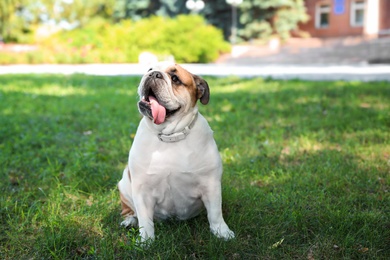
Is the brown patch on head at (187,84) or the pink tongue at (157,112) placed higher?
the brown patch on head at (187,84)

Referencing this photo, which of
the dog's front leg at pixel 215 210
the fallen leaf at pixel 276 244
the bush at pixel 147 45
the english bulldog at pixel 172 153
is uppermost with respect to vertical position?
the english bulldog at pixel 172 153

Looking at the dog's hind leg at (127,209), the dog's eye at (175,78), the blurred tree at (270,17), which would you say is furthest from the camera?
the blurred tree at (270,17)

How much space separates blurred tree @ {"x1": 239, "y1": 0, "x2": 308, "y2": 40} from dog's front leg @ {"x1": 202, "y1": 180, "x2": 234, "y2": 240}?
24676 mm

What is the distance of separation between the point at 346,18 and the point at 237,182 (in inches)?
1039

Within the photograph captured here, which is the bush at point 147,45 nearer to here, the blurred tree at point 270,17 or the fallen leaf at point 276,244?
the blurred tree at point 270,17

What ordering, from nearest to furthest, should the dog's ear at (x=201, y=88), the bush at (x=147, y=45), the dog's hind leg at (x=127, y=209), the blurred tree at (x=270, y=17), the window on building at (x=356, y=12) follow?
1. the dog's ear at (x=201, y=88)
2. the dog's hind leg at (x=127, y=209)
3. the bush at (x=147, y=45)
4. the blurred tree at (x=270, y=17)
5. the window on building at (x=356, y=12)

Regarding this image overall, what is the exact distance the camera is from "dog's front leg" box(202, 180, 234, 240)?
261 centimetres

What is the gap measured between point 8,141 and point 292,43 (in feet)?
74.1

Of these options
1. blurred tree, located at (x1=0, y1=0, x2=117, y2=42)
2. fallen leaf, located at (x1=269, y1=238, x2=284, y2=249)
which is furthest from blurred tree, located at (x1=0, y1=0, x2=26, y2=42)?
fallen leaf, located at (x1=269, y1=238, x2=284, y2=249)

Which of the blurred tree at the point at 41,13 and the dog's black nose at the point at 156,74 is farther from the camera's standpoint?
the blurred tree at the point at 41,13

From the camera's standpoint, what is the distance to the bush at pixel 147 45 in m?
20.9

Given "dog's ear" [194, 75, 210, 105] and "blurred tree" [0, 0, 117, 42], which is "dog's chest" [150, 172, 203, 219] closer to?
"dog's ear" [194, 75, 210, 105]

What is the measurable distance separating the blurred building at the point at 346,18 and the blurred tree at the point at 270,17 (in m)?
1.68

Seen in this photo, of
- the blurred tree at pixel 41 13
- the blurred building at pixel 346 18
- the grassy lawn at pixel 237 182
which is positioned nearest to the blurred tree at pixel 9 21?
the blurred tree at pixel 41 13
